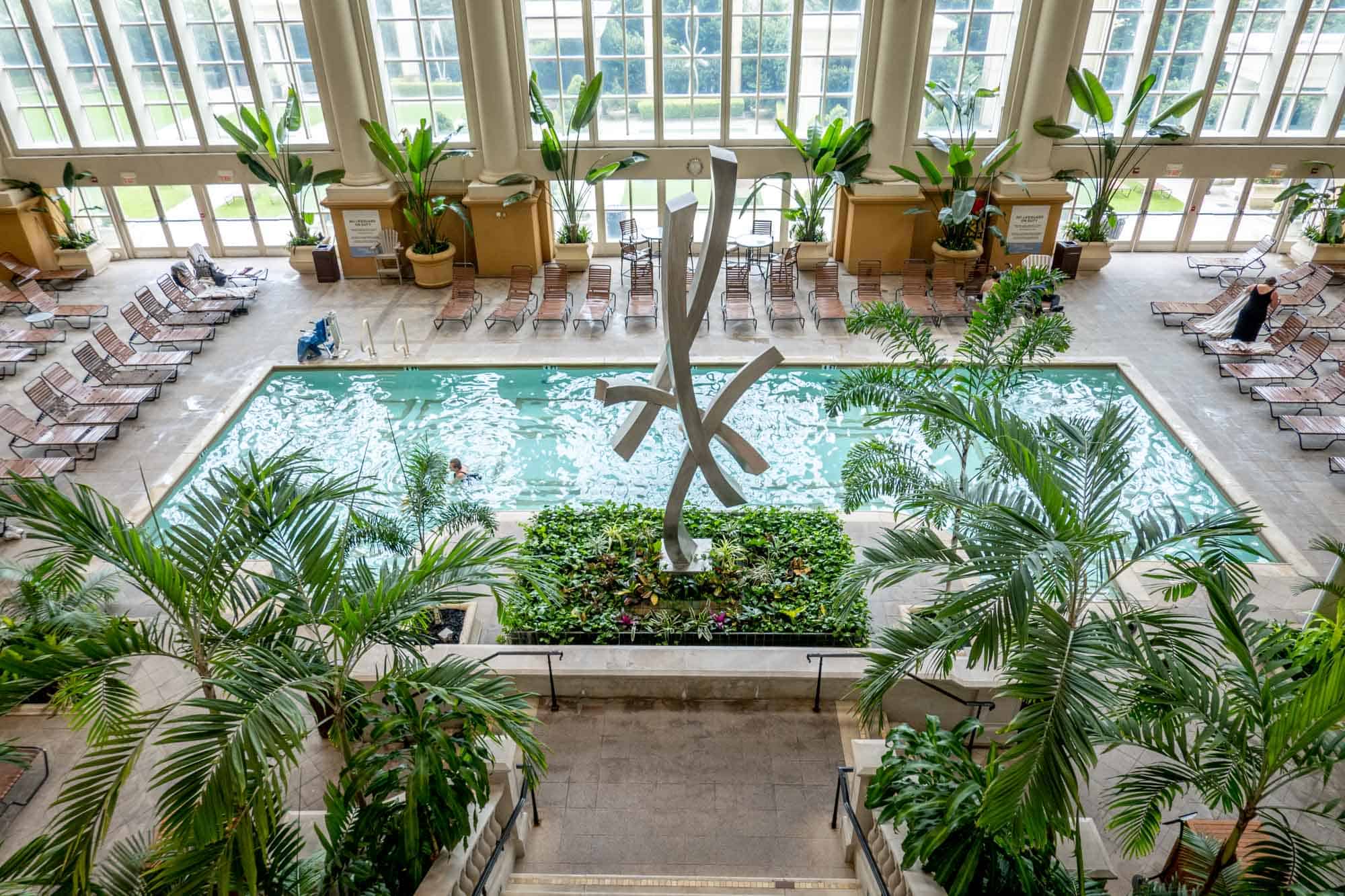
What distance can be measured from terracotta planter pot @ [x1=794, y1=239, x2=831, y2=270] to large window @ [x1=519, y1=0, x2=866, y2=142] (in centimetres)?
216

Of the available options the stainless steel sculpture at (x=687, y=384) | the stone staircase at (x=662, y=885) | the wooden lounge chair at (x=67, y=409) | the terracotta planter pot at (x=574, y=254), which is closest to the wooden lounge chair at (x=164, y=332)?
the wooden lounge chair at (x=67, y=409)

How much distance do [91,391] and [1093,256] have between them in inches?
691

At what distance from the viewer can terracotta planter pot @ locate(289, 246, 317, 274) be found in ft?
57.3

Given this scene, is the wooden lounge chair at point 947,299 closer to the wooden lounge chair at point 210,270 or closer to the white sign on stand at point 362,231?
the white sign on stand at point 362,231

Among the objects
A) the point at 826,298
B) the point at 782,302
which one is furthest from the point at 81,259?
the point at 826,298

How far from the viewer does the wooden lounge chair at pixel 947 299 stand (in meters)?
15.4

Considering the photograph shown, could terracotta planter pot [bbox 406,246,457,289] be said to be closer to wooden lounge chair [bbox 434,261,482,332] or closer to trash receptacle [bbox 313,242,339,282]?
wooden lounge chair [bbox 434,261,482,332]

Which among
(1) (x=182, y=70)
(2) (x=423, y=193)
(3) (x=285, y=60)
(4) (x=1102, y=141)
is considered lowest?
(2) (x=423, y=193)

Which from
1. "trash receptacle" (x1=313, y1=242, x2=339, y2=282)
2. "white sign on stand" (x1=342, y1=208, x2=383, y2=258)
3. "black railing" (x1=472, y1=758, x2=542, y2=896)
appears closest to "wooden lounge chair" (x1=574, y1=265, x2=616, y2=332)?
"white sign on stand" (x1=342, y1=208, x2=383, y2=258)

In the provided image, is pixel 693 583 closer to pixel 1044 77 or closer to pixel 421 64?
pixel 1044 77

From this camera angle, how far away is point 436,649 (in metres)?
7.91

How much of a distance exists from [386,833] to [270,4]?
16.3 m

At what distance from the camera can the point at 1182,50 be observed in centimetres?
1644

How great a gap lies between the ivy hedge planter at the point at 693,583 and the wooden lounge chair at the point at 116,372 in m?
7.90
